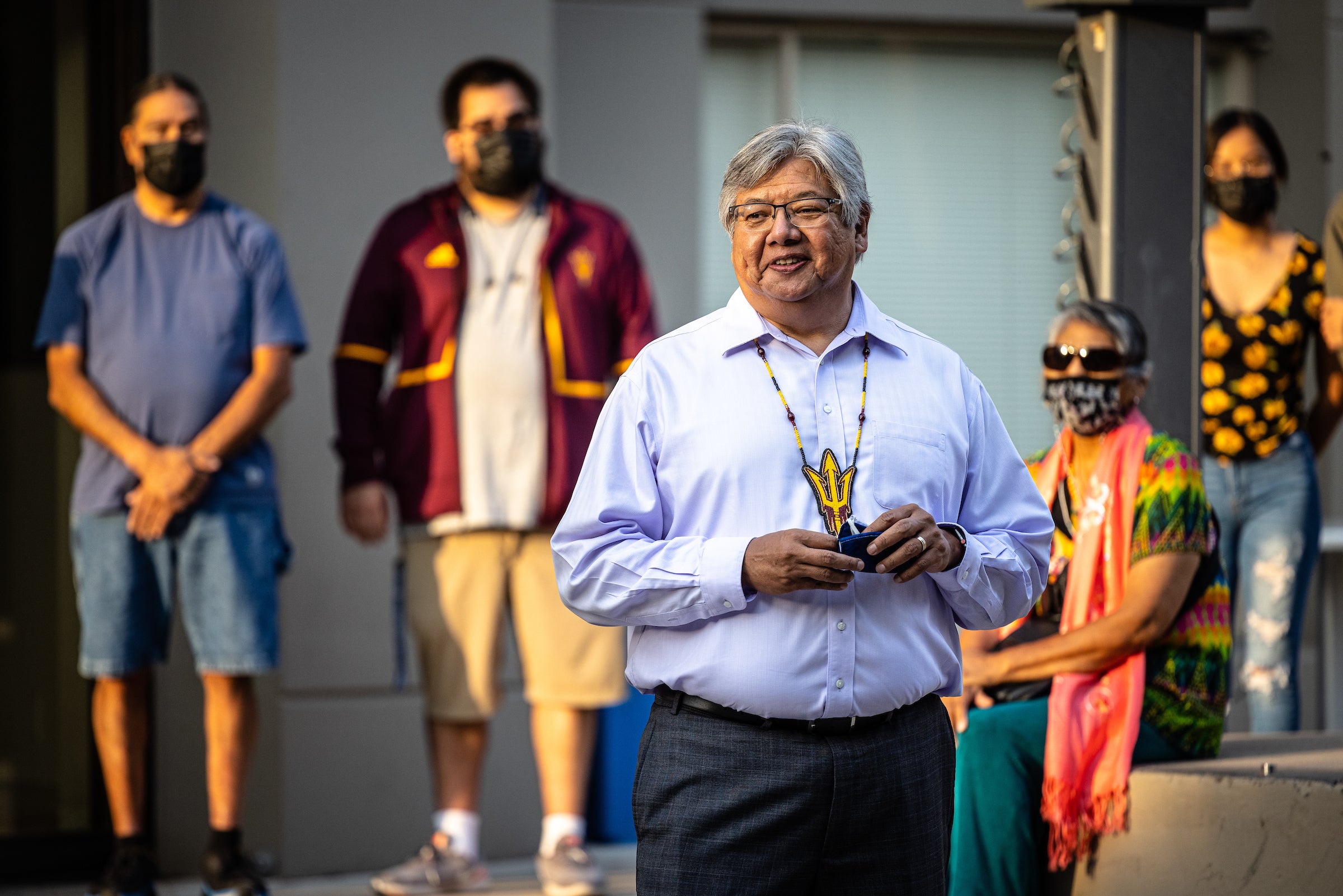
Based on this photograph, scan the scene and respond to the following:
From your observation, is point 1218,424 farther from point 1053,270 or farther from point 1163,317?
point 1053,270

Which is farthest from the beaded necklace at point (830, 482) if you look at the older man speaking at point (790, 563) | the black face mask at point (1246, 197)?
the black face mask at point (1246, 197)

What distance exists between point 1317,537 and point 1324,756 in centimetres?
156

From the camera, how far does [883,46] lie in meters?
7.30

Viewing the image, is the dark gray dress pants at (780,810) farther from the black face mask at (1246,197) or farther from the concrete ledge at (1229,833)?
the black face mask at (1246,197)

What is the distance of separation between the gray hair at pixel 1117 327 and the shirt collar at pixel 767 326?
3.70 ft

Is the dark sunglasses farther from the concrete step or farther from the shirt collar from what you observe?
the concrete step

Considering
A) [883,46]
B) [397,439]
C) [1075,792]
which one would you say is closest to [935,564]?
[1075,792]

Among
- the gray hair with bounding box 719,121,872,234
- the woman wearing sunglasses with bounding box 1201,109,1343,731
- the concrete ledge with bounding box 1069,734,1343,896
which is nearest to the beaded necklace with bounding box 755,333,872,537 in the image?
the gray hair with bounding box 719,121,872,234

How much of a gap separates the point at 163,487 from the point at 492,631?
114 cm

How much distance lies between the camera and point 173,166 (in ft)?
15.8

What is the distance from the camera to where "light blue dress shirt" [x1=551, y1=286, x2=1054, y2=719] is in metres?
2.62

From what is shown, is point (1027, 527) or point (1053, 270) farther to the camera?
point (1053, 270)

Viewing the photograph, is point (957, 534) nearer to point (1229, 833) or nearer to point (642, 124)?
point (1229, 833)

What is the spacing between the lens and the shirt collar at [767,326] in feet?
9.09
